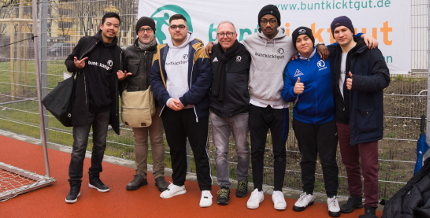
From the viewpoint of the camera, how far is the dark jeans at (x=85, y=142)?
514 cm

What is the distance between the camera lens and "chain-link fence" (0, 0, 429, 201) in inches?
182

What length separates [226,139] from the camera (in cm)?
505

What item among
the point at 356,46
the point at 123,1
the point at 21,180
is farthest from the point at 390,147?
the point at 21,180

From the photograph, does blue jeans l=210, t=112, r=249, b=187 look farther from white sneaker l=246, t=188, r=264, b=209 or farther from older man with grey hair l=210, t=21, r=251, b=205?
white sneaker l=246, t=188, r=264, b=209

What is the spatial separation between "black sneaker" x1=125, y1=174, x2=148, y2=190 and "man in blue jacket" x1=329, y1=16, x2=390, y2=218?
2.52 meters

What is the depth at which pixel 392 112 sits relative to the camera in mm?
4781

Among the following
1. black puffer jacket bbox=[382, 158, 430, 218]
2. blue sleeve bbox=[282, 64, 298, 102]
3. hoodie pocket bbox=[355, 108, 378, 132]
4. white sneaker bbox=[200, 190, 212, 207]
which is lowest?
white sneaker bbox=[200, 190, 212, 207]

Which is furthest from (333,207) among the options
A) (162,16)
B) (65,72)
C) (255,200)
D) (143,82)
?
(65,72)

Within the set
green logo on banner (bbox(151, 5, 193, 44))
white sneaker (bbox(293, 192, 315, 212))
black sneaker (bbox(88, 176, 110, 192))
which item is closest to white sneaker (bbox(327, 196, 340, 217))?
white sneaker (bbox(293, 192, 315, 212))

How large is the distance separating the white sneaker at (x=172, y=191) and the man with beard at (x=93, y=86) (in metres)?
1.00

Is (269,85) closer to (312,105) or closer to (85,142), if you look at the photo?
(312,105)

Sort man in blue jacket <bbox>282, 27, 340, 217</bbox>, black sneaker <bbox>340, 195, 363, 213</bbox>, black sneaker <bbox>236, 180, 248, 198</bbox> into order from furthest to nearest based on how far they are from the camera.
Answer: black sneaker <bbox>236, 180, 248, 198</bbox>, black sneaker <bbox>340, 195, 363, 213</bbox>, man in blue jacket <bbox>282, 27, 340, 217</bbox>

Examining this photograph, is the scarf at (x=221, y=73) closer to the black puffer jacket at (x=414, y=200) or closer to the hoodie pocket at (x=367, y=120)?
the hoodie pocket at (x=367, y=120)

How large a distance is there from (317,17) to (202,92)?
61.1 inches
